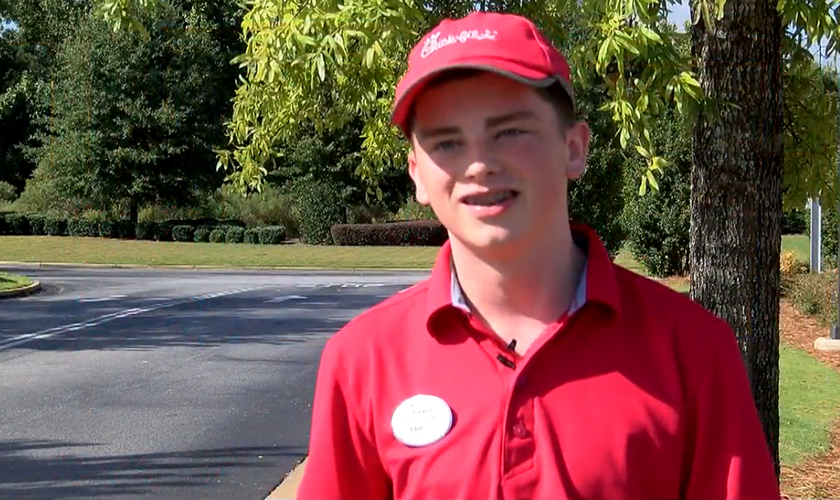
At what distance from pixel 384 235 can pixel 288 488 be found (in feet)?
121

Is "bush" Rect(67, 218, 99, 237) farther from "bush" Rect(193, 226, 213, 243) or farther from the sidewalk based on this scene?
the sidewalk

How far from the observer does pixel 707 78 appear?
4.79 m

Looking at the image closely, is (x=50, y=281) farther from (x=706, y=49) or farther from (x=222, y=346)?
(x=706, y=49)

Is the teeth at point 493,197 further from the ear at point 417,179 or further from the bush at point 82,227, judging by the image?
the bush at point 82,227

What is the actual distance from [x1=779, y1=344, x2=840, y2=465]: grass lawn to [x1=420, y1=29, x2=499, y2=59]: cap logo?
6.11m

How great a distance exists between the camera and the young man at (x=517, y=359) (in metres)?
1.83

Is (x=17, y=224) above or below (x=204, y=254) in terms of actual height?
above

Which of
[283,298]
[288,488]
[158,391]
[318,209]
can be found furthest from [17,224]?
[288,488]

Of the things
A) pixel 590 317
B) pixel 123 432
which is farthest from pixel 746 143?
pixel 123 432

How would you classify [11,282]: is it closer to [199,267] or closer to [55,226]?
[199,267]

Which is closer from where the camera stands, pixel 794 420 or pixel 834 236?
pixel 794 420

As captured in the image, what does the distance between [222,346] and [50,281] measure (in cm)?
1442

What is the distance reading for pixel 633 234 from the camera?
2270cm

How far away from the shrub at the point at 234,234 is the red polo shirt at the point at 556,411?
42146mm
